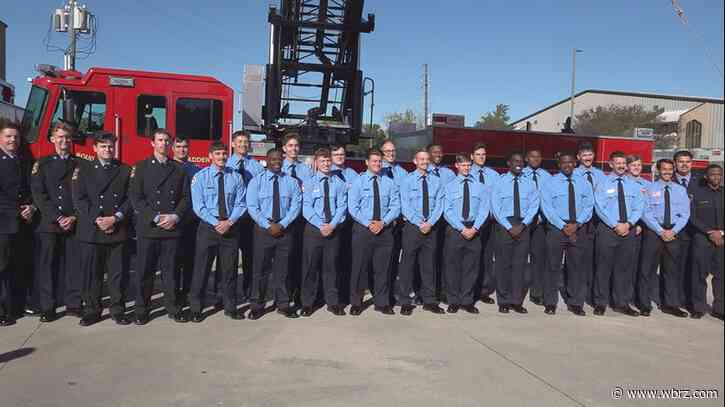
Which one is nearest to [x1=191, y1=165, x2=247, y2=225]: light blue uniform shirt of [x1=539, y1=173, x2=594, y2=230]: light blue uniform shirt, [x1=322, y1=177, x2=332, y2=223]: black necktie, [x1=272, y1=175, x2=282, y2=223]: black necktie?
[x1=272, y1=175, x2=282, y2=223]: black necktie

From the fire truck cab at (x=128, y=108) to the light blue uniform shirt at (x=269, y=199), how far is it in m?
2.33

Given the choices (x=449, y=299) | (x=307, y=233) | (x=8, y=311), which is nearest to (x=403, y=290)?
(x=449, y=299)

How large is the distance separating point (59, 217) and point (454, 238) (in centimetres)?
410

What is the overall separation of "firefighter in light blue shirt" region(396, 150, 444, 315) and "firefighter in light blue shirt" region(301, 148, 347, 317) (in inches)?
28.2

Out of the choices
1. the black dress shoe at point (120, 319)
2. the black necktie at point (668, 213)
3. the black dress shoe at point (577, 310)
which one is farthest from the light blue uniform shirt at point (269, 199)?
the black necktie at point (668, 213)

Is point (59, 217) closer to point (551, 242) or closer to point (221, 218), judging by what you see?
point (221, 218)

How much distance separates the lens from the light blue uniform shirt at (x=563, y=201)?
6.50 metres

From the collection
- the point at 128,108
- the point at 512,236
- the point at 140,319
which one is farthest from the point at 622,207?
the point at 128,108

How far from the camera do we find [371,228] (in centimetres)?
613

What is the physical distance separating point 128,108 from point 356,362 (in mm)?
5167

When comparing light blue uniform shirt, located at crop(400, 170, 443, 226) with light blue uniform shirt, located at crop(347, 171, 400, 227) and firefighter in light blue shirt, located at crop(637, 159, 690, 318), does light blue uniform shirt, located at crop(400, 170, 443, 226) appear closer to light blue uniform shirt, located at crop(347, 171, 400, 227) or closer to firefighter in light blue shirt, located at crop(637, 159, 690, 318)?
light blue uniform shirt, located at crop(347, 171, 400, 227)

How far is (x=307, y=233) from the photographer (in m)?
6.07

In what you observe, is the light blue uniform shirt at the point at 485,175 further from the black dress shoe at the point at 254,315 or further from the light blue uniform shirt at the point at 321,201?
the black dress shoe at the point at 254,315

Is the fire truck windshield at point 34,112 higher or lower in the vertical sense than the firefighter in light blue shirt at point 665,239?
higher
